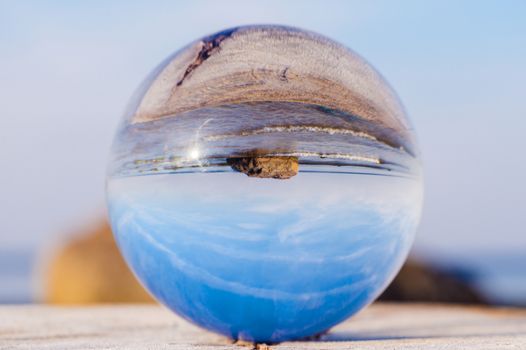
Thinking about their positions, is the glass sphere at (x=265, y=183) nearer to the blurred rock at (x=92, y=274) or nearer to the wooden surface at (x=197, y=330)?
the wooden surface at (x=197, y=330)

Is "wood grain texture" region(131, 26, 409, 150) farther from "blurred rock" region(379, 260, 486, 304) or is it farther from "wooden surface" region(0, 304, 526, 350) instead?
"blurred rock" region(379, 260, 486, 304)

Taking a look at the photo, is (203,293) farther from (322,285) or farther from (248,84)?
(248,84)

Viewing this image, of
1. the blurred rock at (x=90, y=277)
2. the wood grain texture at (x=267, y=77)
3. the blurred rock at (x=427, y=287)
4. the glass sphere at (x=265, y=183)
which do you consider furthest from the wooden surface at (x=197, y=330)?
the blurred rock at (x=427, y=287)

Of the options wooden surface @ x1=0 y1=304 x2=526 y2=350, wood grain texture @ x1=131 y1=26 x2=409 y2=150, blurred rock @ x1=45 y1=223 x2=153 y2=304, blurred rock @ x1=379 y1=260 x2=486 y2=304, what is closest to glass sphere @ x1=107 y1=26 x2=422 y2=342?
wood grain texture @ x1=131 y1=26 x2=409 y2=150

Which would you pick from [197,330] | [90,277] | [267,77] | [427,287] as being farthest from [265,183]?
[427,287]

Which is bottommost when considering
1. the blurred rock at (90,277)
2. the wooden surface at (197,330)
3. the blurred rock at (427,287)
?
the blurred rock at (427,287)
